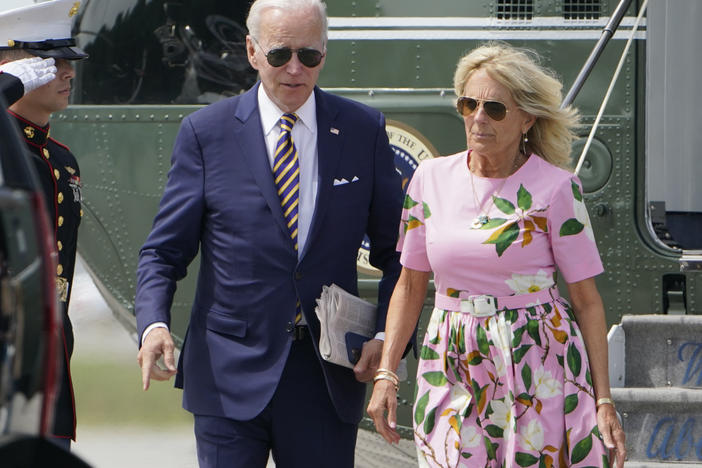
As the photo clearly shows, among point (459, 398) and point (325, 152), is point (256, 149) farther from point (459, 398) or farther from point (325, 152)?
point (459, 398)

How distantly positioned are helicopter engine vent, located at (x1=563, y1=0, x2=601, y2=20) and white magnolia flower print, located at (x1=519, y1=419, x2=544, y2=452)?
8.14ft

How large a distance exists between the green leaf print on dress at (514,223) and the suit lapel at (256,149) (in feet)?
1.82

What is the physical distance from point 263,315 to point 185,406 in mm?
352

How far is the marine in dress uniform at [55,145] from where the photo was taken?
3387 mm

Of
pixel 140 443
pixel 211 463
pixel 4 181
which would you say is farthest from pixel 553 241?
pixel 140 443

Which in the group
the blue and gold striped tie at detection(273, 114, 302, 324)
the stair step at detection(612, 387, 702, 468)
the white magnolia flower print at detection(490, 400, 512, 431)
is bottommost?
the stair step at detection(612, 387, 702, 468)

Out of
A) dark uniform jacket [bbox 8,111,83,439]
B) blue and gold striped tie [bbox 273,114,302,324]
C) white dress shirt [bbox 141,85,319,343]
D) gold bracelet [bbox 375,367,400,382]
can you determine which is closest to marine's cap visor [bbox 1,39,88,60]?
dark uniform jacket [bbox 8,111,83,439]

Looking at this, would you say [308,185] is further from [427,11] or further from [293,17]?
[427,11]

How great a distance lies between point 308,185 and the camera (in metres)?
3.16

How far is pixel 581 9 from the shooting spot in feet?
16.0

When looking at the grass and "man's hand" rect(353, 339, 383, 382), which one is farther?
the grass

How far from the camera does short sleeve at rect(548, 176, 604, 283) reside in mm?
2953

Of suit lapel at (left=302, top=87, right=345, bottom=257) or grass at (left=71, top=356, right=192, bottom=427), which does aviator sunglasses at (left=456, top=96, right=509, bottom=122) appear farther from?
grass at (left=71, top=356, right=192, bottom=427)

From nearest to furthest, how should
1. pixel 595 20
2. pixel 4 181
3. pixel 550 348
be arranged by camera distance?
pixel 4 181
pixel 550 348
pixel 595 20
